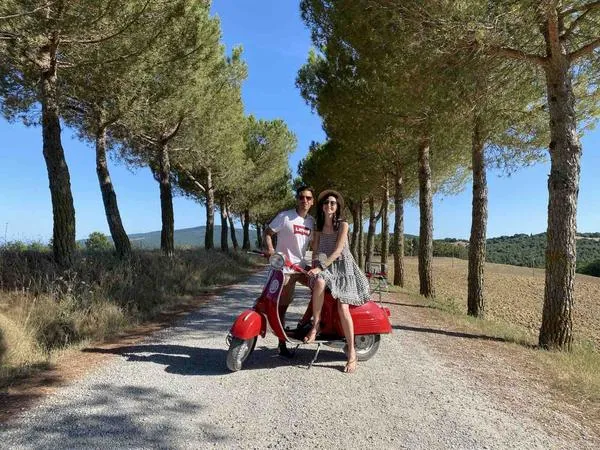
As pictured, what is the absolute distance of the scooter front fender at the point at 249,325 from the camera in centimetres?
443

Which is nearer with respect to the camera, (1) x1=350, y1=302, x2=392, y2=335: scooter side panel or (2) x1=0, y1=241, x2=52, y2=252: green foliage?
(1) x1=350, y1=302, x2=392, y2=335: scooter side panel

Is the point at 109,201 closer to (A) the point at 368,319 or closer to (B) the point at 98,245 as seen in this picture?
(B) the point at 98,245

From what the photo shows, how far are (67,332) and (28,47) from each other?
4.85 m

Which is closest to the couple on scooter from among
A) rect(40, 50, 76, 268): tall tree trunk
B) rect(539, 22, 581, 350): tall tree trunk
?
rect(539, 22, 581, 350): tall tree trunk

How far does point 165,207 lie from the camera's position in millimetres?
15148

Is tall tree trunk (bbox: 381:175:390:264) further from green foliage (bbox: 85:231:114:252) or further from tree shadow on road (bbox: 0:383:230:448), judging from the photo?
tree shadow on road (bbox: 0:383:230:448)

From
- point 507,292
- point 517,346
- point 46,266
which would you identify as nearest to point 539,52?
point 517,346

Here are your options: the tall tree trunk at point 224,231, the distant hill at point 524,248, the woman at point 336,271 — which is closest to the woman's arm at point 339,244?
the woman at point 336,271

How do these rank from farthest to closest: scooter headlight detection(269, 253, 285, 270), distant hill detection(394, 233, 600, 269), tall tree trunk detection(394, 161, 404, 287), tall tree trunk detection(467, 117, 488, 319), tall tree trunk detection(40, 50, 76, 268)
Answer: distant hill detection(394, 233, 600, 269) → tall tree trunk detection(394, 161, 404, 287) → tall tree trunk detection(467, 117, 488, 319) → tall tree trunk detection(40, 50, 76, 268) → scooter headlight detection(269, 253, 285, 270)

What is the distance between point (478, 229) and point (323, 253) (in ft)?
20.5

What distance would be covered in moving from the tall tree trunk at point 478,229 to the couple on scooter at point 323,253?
5.76 metres

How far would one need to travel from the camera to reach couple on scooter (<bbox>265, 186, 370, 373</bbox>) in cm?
466

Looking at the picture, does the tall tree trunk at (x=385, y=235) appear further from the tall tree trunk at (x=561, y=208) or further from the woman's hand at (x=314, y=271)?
the woman's hand at (x=314, y=271)

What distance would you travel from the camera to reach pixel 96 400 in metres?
3.67
